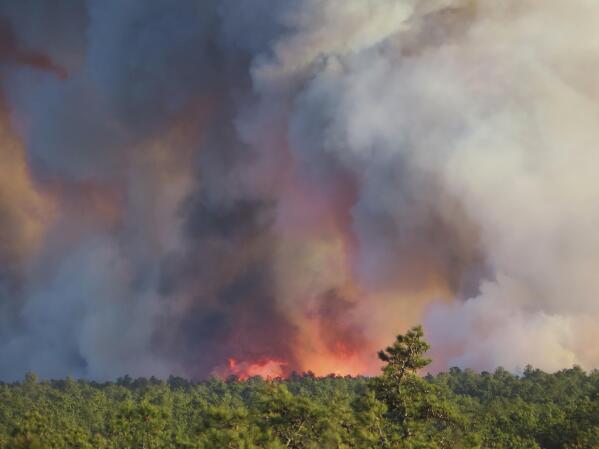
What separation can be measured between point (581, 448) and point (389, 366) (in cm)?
3642

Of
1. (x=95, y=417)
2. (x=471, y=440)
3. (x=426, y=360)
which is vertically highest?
(x=95, y=417)

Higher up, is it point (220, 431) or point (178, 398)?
point (178, 398)

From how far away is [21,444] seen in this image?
64312 millimetres

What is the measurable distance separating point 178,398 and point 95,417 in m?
30.2

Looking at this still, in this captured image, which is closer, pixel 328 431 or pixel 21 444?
pixel 328 431

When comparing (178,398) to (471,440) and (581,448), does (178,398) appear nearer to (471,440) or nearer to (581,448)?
(581,448)

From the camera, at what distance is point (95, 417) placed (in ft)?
521

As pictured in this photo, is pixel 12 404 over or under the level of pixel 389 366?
over

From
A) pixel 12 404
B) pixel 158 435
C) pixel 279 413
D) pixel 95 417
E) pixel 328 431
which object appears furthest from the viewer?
pixel 12 404

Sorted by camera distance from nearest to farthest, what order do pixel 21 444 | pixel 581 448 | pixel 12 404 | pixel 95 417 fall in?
pixel 21 444, pixel 581 448, pixel 95 417, pixel 12 404

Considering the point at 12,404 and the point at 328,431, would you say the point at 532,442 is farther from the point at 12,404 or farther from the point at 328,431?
the point at 12,404

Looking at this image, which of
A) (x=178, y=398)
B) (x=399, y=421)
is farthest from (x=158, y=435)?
(x=178, y=398)

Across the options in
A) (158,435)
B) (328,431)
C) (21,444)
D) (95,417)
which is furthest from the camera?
(95,417)

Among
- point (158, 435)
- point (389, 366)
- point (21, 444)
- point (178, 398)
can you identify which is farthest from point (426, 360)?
point (178, 398)
